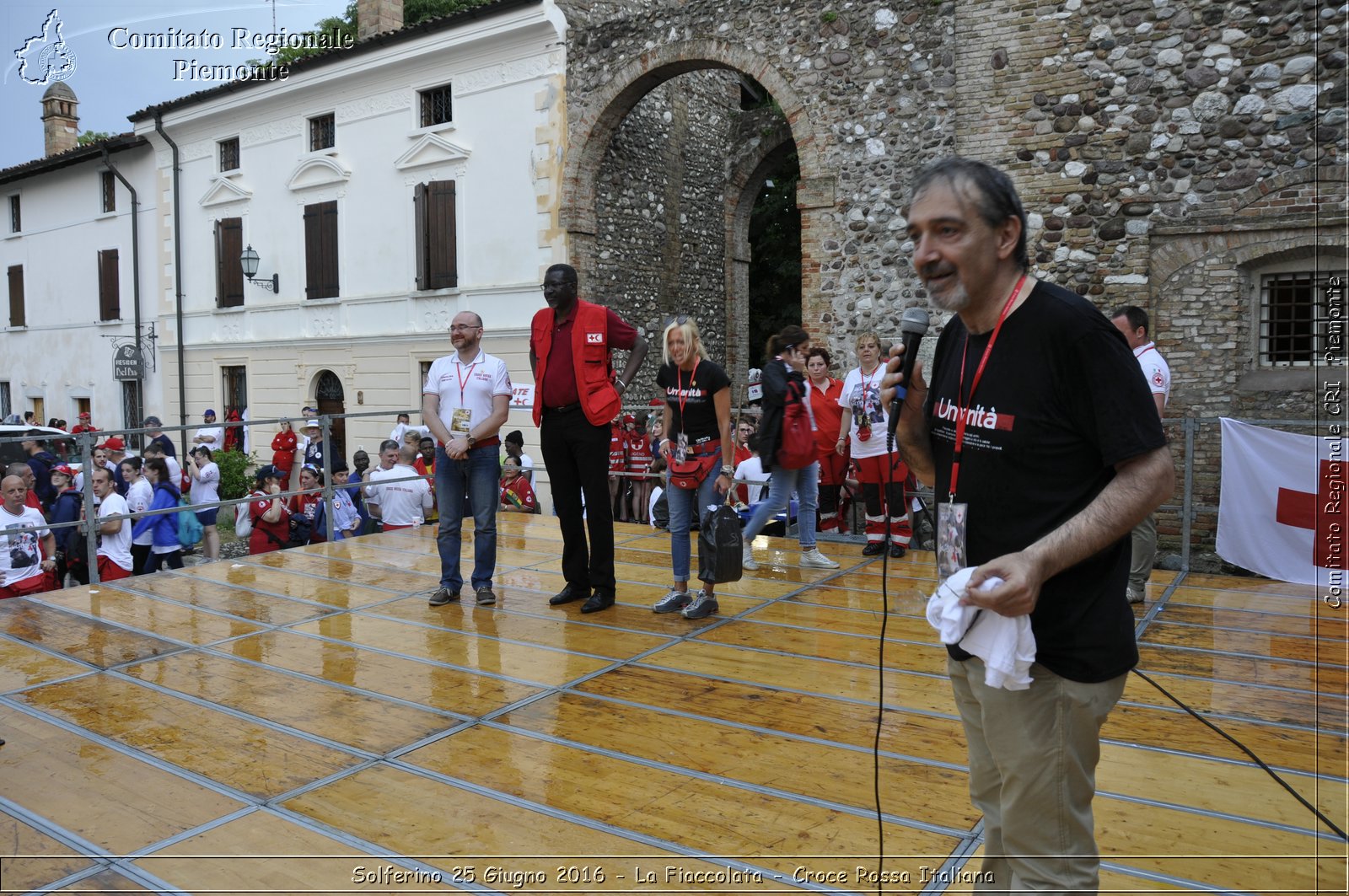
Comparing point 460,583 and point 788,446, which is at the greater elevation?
point 788,446

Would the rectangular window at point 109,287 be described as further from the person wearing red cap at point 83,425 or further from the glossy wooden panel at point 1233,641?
the glossy wooden panel at point 1233,641

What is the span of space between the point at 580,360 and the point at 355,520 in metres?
5.50

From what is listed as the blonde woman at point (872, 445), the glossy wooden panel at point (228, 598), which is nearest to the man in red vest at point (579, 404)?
the glossy wooden panel at point (228, 598)

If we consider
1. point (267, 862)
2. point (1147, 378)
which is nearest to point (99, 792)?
point (267, 862)

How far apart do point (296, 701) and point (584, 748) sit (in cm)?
153

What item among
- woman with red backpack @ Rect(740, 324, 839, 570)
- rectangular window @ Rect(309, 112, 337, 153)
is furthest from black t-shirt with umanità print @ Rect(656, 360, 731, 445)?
rectangular window @ Rect(309, 112, 337, 153)

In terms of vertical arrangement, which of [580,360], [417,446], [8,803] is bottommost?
[8,803]

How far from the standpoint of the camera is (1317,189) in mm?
2180

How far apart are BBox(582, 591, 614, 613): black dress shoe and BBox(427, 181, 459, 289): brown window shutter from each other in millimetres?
12807

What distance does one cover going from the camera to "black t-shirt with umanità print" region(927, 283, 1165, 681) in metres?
1.95

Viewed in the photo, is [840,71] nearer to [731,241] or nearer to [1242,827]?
[731,241]

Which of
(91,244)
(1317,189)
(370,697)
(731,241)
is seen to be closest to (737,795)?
(370,697)

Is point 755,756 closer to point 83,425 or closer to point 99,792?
point 99,792

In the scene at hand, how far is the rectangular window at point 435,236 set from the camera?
58.1 feet
